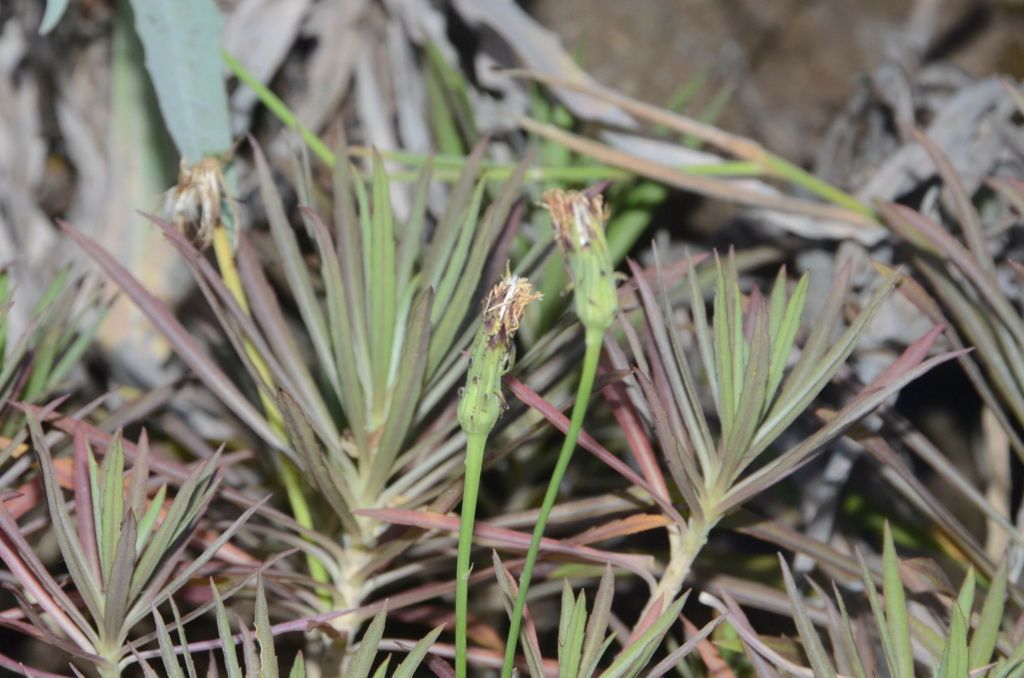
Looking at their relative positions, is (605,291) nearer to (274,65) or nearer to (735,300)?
(735,300)

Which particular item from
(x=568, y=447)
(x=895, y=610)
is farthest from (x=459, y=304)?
(x=895, y=610)

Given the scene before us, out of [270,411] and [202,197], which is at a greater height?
[202,197]

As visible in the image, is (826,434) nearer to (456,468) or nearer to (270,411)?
(456,468)

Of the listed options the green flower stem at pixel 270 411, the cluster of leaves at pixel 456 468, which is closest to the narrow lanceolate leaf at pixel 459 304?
the cluster of leaves at pixel 456 468

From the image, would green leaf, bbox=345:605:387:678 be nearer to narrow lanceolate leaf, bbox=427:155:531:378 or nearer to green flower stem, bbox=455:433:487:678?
green flower stem, bbox=455:433:487:678

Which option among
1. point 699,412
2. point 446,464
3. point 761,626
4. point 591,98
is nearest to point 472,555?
point 446,464

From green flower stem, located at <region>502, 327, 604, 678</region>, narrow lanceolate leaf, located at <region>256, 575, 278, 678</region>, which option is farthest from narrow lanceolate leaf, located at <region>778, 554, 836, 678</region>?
narrow lanceolate leaf, located at <region>256, 575, 278, 678</region>
